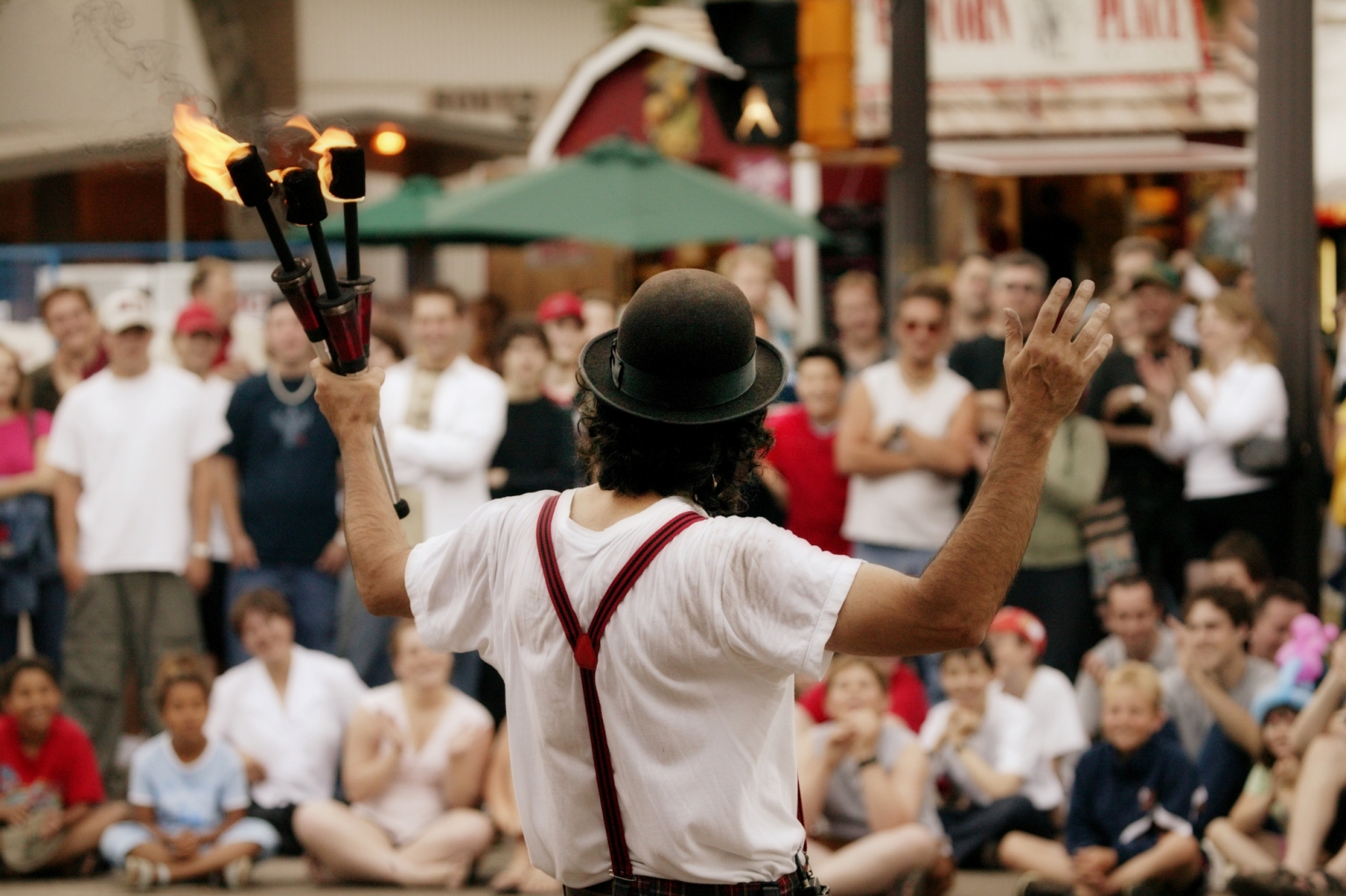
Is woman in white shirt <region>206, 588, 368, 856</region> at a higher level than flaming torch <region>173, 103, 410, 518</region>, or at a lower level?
lower

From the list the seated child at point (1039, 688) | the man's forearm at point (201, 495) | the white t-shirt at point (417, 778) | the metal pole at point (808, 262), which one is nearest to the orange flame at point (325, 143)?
the white t-shirt at point (417, 778)

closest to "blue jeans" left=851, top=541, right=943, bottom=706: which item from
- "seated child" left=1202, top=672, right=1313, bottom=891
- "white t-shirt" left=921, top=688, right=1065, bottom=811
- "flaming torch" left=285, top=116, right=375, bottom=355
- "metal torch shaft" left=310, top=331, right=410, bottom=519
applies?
"white t-shirt" left=921, top=688, right=1065, bottom=811

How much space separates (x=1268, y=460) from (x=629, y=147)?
4716 millimetres

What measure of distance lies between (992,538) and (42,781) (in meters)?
5.27

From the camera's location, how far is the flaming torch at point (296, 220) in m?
3.02

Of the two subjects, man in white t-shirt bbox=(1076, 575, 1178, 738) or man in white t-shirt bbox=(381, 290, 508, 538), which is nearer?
man in white t-shirt bbox=(1076, 575, 1178, 738)

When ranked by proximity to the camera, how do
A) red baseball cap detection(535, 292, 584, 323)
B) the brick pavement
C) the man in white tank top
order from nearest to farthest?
the brick pavement < the man in white tank top < red baseball cap detection(535, 292, 584, 323)

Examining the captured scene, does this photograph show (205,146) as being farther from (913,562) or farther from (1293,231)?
(1293,231)

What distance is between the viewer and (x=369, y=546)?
10.3 feet

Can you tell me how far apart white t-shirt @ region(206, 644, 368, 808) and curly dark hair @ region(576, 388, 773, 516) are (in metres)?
4.35

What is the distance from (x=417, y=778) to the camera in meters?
6.80

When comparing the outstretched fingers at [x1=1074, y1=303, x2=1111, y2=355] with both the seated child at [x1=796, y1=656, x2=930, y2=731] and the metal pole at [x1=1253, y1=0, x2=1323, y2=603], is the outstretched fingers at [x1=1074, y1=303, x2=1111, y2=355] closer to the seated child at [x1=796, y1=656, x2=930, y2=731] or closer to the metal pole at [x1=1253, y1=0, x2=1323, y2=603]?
the seated child at [x1=796, y1=656, x2=930, y2=731]

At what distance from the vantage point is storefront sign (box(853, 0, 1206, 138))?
1277cm

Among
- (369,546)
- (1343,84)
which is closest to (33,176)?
(1343,84)
